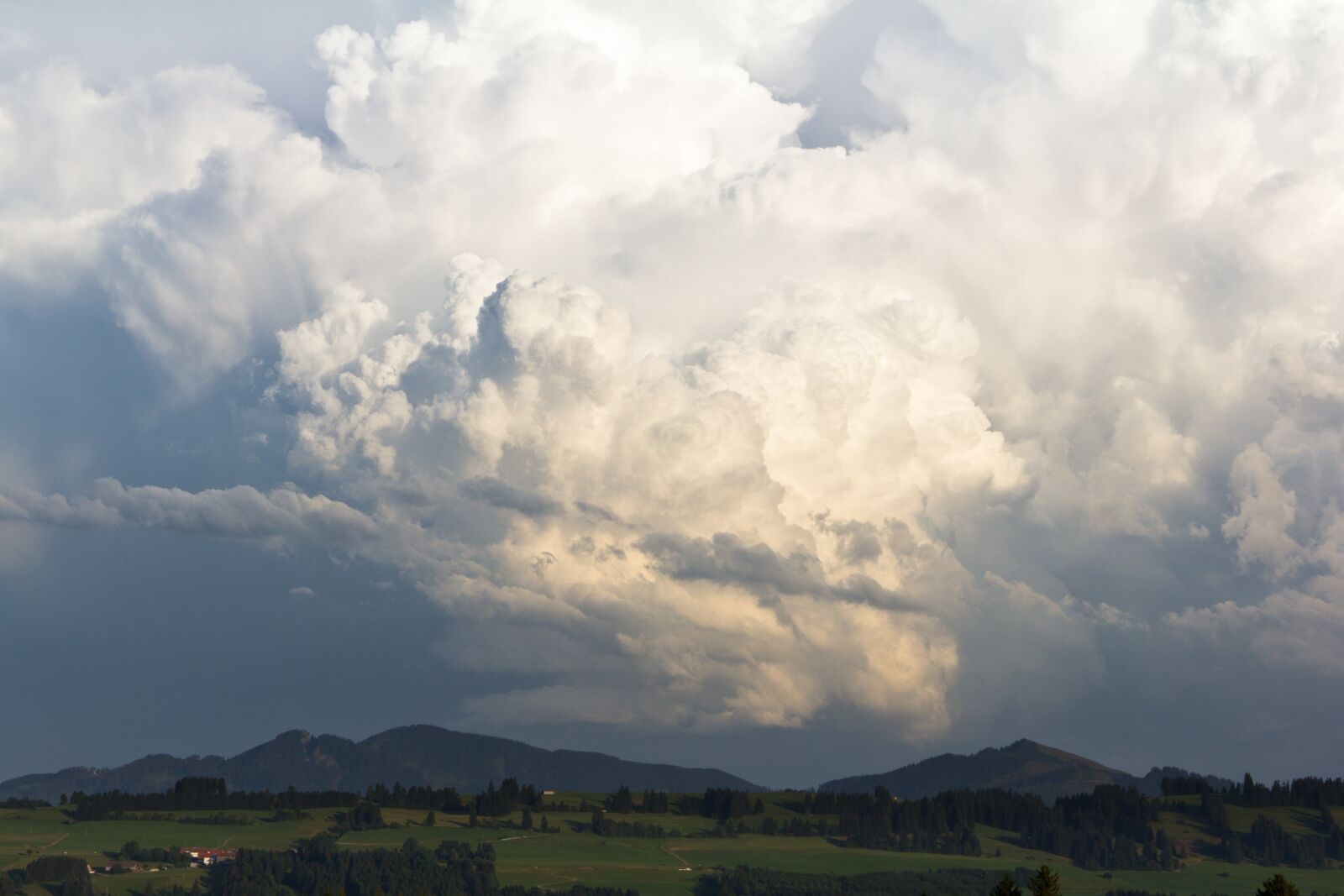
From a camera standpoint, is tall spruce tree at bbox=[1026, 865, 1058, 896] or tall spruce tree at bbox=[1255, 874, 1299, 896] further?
tall spruce tree at bbox=[1026, 865, 1058, 896]

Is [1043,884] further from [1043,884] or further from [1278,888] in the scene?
[1278,888]

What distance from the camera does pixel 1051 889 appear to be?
629 ft

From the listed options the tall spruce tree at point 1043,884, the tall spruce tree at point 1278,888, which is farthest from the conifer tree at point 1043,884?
the tall spruce tree at point 1278,888

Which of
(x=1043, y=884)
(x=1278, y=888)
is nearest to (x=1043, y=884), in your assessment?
(x=1043, y=884)

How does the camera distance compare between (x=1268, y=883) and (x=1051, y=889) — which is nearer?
(x=1268, y=883)

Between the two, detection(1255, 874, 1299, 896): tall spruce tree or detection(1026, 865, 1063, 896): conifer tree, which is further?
detection(1026, 865, 1063, 896): conifer tree

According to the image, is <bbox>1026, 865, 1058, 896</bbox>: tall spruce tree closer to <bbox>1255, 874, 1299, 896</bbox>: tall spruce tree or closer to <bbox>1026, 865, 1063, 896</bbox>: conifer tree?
<bbox>1026, 865, 1063, 896</bbox>: conifer tree

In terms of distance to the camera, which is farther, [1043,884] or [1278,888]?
[1043,884]

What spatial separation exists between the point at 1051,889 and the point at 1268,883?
25.9 metres

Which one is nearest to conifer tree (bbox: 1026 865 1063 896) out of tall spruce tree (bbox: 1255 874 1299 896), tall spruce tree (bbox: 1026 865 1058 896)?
tall spruce tree (bbox: 1026 865 1058 896)

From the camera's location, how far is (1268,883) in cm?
17938

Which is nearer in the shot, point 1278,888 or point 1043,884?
point 1278,888

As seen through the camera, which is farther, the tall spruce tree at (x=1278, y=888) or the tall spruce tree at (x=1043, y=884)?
the tall spruce tree at (x=1043, y=884)

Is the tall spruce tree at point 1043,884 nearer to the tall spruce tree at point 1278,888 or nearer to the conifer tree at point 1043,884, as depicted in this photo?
the conifer tree at point 1043,884
